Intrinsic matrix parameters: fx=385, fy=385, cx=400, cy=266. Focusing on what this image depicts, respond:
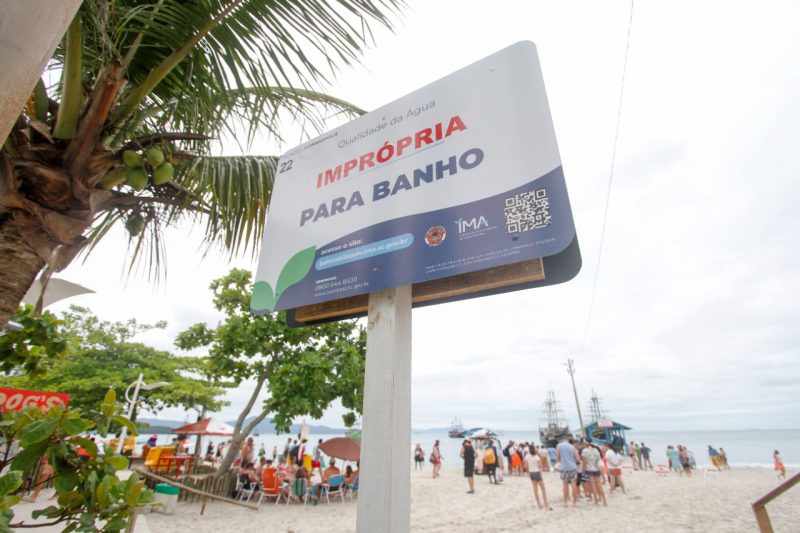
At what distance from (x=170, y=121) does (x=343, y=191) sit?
2.01 m

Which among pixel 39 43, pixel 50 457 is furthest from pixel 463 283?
pixel 50 457

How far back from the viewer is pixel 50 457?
149cm

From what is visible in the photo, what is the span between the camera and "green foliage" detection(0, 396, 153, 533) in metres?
1.40

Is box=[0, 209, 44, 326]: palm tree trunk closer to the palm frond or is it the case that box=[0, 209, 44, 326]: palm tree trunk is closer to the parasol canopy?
the palm frond

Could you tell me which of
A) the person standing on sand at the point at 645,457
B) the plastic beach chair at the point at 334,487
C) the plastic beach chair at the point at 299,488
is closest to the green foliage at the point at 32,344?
the plastic beach chair at the point at 299,488

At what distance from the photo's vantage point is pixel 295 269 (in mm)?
2299

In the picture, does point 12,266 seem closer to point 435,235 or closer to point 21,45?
point 21,45

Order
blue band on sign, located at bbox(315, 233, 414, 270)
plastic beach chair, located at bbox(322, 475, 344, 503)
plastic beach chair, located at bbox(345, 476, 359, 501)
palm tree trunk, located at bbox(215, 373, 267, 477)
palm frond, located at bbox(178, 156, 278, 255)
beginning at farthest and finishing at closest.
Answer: plastic beach chair, located at bbox(345, 476, 359, 501) → plastic beach chair, located at bbox(322, 475, 344, 503) → palm tree trunk, located at bbox(215, 373, 267, 477) → palm frond, located at bbox(178, 156, 278, 255) → blue band on sign, located at bbox(315, 233, 414, 270)

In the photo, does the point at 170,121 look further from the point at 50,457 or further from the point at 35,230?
the point at 50,457

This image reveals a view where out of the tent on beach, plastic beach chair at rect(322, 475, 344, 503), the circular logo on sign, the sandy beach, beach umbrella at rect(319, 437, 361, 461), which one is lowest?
the sandy beach

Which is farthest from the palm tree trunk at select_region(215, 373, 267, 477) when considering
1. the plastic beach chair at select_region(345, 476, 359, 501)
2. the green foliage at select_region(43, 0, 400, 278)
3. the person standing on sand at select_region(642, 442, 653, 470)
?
the person standing on sand at select_region(642, 442, 653, 470)

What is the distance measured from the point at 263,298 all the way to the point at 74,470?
113 cm

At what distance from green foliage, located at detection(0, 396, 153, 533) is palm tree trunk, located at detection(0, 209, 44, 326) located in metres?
0.76

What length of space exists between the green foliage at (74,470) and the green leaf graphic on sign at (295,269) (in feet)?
3.42
